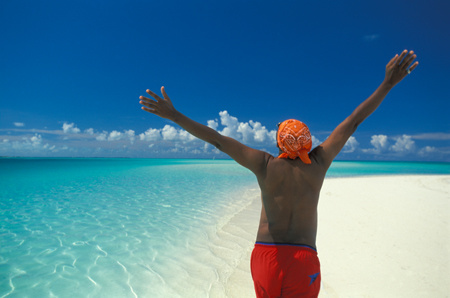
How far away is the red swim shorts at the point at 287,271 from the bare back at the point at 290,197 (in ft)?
0.21

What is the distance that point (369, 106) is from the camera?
2.22 m

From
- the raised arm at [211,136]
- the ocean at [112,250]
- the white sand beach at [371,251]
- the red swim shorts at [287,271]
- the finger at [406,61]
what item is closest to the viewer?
the red swim shorts at [287,271]

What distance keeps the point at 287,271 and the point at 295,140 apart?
35.8 inches

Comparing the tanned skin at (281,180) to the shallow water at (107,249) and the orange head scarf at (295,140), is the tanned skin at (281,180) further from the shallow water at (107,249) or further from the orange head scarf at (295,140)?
the shallow water at (107,249)

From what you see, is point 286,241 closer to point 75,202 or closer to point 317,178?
point 317,178

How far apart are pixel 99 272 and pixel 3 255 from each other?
7.71 feet

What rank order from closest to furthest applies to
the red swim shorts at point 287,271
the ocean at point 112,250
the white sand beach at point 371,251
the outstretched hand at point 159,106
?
1. the red swim shorts at point 287,271
2. the outstretched hand at point 159,106
3. the white sand beach at point 371,251
4. the ocean at point 112,250

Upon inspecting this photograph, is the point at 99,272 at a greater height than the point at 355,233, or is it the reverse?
the point at 355,233

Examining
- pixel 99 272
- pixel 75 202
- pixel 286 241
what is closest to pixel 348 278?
pixel 286 241

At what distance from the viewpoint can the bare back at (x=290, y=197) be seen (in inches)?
74.0

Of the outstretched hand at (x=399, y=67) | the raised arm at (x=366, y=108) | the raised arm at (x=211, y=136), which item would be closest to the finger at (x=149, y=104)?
the raised arm at (x=211, y=136)

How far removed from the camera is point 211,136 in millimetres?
1984

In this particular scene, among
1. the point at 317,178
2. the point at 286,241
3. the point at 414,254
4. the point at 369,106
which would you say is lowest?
the point at 414,254

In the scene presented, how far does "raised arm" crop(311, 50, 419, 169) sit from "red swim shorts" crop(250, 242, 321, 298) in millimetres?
710
